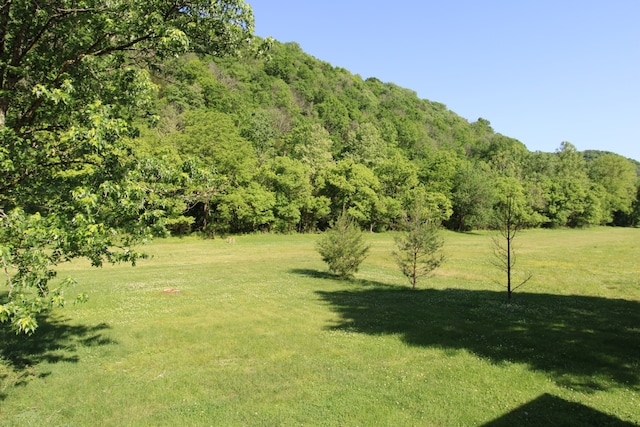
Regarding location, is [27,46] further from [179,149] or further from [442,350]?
[179,149]

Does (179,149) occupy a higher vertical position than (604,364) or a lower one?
higher

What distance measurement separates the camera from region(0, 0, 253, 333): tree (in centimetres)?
750

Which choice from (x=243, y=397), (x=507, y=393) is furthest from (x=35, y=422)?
(x=507, y=393)

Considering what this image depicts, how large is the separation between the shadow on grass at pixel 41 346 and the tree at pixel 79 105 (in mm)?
2106

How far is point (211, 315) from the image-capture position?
16688mm

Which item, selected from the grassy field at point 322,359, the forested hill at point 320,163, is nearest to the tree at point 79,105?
the forested hill at point 320,163

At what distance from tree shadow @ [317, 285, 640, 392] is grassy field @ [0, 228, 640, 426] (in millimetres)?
74

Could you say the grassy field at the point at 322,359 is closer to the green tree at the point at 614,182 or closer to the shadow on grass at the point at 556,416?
the shadow on grass at the point at 556,416

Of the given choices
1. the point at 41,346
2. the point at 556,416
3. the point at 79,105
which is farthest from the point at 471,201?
the point at 79,105

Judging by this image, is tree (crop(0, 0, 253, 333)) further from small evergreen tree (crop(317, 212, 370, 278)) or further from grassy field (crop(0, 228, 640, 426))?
small evergreen tree (crop(317, 212, 370, 278))

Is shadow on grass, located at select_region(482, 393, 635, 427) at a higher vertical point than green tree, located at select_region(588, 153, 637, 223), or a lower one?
lower

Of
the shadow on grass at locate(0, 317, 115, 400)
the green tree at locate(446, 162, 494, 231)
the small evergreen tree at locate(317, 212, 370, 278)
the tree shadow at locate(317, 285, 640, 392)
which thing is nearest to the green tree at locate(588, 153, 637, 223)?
the green tree at locate(446, 162, 494, 231)

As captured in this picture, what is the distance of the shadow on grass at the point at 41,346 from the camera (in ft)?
34.3

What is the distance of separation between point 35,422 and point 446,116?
687 feet
